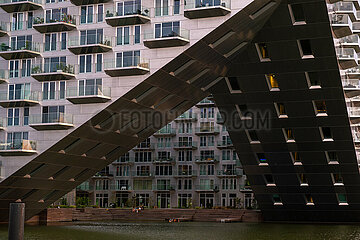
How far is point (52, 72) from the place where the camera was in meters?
46.8

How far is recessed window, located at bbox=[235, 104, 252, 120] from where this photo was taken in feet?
180

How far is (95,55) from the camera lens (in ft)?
151

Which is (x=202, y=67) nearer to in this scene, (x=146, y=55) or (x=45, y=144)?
(x=146, y=55)

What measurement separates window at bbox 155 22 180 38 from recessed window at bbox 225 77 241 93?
34.3 ft

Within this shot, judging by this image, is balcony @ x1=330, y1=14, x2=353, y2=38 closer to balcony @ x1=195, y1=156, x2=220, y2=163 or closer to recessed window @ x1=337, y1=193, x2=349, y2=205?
recessed window @ x1=337, y1=193, x2=349, y2=205

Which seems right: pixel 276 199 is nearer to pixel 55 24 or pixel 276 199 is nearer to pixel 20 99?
pixel 20 99

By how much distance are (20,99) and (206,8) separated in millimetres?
17617

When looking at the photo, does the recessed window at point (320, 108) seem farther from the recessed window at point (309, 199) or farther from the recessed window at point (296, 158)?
the recessed window at point (309, 199)

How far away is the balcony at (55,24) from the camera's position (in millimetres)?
46769

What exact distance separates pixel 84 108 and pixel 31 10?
1079cm

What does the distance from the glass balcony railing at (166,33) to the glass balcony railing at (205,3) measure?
187 centimetres

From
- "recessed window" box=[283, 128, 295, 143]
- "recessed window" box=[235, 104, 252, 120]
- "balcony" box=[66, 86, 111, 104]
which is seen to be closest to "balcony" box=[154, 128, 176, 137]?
"recessed window" box=[235, 104, 252, 120]

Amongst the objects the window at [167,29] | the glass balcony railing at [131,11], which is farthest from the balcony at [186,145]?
the window at [167,29]

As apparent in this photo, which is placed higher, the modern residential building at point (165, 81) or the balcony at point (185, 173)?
the modern residential building at point (165, 81)
